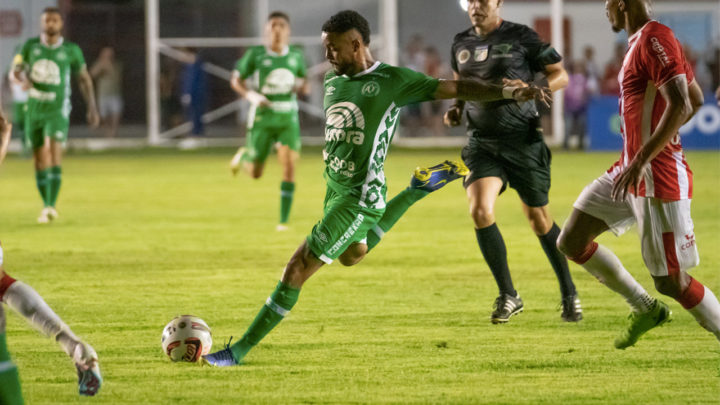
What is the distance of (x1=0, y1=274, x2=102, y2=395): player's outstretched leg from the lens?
552 centimetres

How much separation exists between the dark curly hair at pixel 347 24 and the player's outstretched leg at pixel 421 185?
1407mm

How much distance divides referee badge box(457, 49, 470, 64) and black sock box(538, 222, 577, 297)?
1325mm

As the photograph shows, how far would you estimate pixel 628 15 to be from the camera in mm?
6129

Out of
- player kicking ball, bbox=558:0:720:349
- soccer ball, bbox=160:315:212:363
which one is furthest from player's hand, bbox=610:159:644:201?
soccer ball, bbox=160:315:212:363

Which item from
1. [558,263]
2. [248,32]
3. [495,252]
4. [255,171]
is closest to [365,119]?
[495,252]

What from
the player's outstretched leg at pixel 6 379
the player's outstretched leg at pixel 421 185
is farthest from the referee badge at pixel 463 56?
the player's outstretched leg at pixel 6 379

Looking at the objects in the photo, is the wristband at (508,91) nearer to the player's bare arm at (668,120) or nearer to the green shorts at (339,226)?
the player's bare arm at (668,120)

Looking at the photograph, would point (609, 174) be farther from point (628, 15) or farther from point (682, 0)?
point (682, 0)

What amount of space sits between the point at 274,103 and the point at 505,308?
627 centimetres

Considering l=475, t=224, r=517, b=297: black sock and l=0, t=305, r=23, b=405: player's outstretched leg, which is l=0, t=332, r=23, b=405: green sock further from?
l=475, t=224, r=517, b=297: black sock

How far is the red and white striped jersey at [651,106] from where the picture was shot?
5.87m

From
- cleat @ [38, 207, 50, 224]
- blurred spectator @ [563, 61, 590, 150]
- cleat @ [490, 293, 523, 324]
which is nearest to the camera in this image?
cleat @ [490, 293, 523, 324]

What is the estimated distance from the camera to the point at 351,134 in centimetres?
657

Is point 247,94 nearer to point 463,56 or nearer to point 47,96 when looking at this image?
point 47,96
